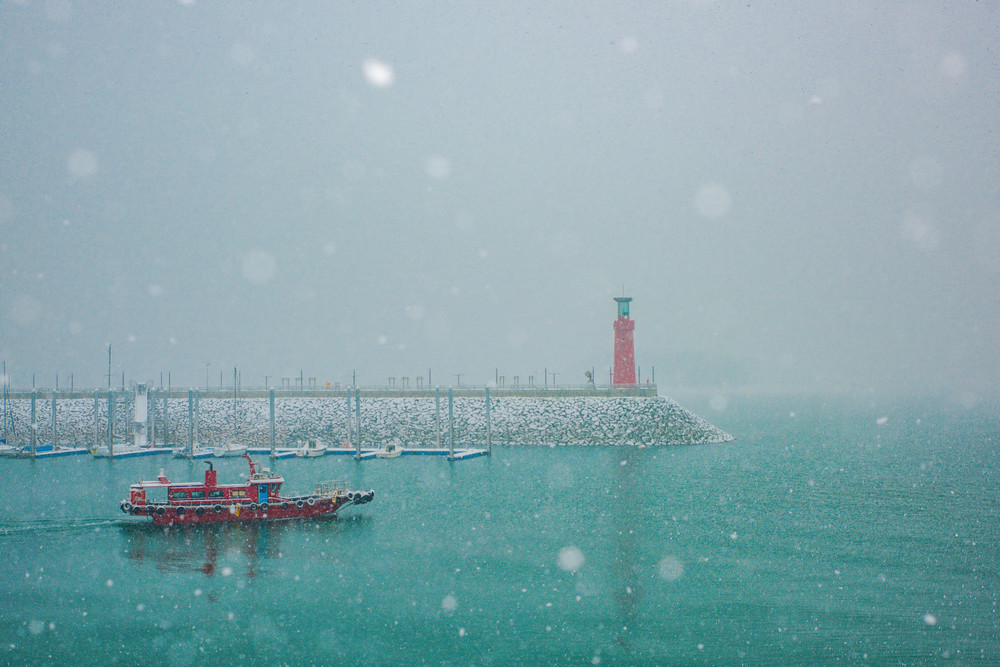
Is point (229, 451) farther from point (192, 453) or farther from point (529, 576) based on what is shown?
point (529, 576)

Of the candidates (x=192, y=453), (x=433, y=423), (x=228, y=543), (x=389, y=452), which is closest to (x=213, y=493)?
(x=228, y=543)

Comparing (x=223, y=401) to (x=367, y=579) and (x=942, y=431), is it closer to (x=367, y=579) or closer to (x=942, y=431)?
(x=367, y=579)

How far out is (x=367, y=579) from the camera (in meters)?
28.5

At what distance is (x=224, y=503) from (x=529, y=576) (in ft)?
62.6

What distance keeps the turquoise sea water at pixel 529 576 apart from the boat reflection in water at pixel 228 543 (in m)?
0.20

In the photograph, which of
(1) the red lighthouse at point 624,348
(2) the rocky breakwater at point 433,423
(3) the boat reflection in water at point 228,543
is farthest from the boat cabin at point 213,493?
(1) the red lighthouse at point 624,348

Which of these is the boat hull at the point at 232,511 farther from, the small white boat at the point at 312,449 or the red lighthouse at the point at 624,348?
the red lighthouse at the point at 624,348

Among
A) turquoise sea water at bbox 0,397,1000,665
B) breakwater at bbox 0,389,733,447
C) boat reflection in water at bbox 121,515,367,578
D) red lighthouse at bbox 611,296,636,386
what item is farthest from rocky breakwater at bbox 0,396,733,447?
boat reflection in water at bbox 121,515,367,578

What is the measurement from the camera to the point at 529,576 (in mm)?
28359

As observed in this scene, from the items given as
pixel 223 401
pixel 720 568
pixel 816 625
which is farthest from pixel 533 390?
pixel 816 625

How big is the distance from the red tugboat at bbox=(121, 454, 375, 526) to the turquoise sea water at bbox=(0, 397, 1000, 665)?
3.58 feet

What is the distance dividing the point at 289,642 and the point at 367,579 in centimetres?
625

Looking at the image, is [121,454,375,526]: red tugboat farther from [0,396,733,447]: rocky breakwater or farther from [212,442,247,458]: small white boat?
[0,396,733,447]: rocky breakwater

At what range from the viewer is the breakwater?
71688mm
